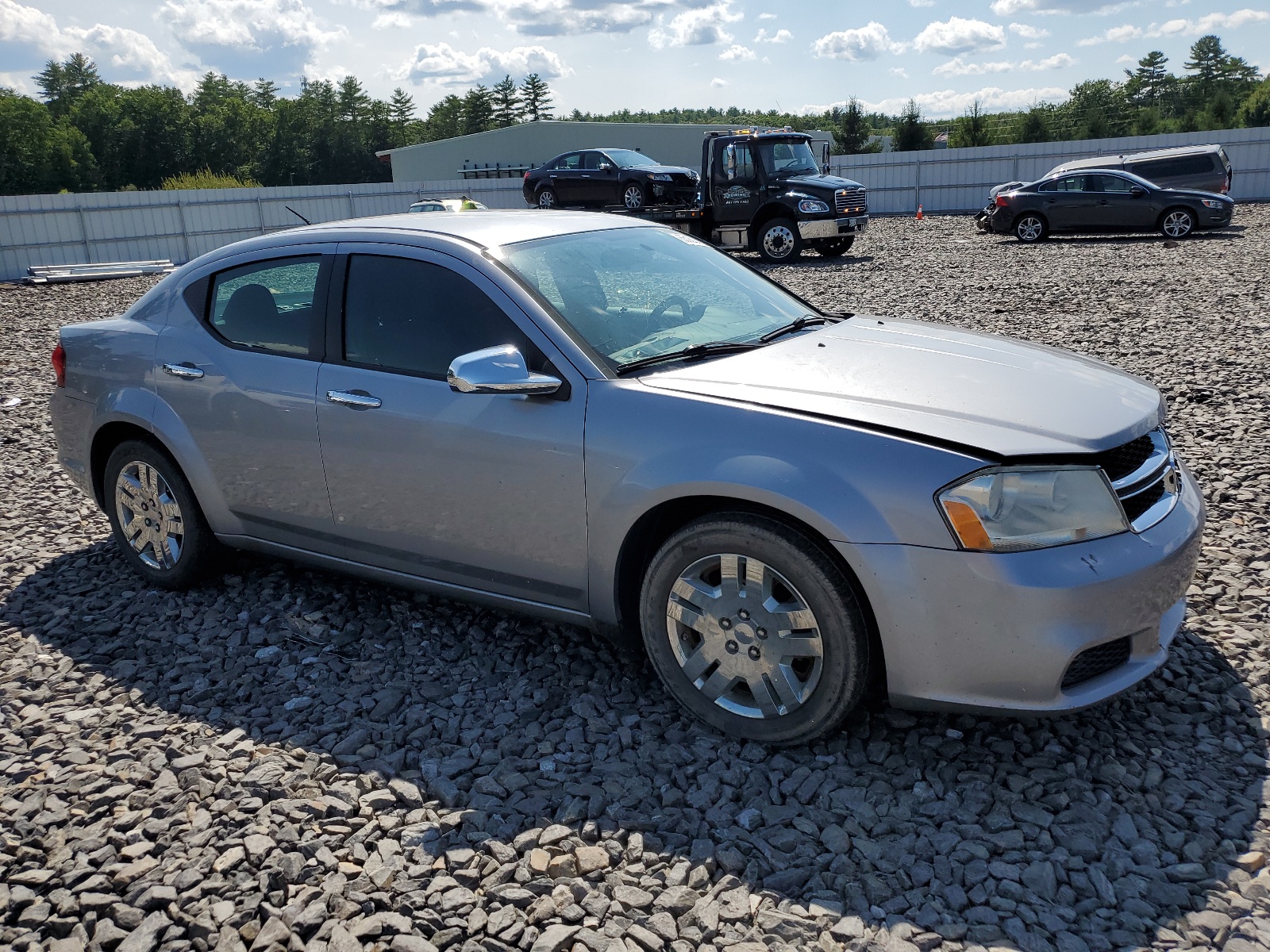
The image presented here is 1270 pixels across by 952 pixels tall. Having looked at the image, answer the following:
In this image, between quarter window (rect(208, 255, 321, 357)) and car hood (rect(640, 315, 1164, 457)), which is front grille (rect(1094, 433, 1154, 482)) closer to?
car hood (rect(640, 315, 1164, 457))

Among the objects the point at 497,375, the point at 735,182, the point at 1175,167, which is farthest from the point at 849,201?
the point at 497,375

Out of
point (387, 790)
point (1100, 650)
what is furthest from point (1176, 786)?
point (387, 790)

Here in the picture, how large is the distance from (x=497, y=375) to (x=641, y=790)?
141cm

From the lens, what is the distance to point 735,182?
19.1 m

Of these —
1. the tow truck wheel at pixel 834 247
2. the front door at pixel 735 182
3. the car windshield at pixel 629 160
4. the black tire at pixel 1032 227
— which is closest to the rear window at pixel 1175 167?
the black tire at pixel 1032 227

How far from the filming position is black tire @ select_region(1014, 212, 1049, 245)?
69.7 feet

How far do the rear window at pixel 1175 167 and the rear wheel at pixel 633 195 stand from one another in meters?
11.2

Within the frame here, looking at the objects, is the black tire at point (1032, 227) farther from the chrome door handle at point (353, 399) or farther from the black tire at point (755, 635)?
the black tire at point (755, 635)

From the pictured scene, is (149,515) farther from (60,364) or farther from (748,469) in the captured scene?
(748,469)

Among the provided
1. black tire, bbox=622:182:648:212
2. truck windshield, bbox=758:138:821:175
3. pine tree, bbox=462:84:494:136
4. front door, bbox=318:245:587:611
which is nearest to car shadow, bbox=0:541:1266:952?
front door, bbox=318:245:587:611

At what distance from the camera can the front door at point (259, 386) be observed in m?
4.20

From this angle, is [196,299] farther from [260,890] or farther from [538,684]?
[260,890]

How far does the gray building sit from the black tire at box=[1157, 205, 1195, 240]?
29360mm

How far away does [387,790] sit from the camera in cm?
322
